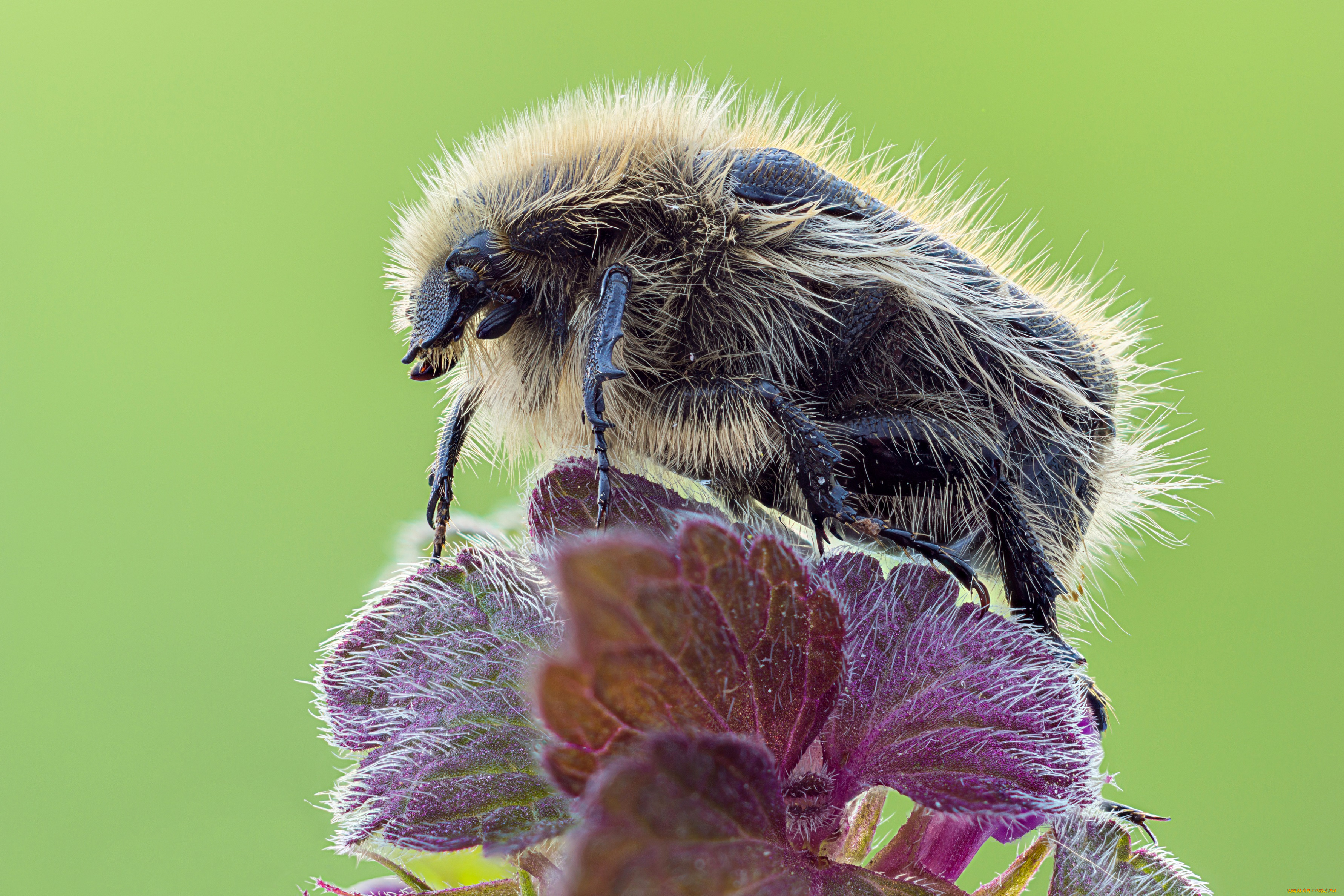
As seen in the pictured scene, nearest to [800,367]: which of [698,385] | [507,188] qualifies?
[698,385]

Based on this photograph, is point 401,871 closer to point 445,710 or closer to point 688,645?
point 445,710

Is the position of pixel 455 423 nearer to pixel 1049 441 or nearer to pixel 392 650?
pixel 392 650

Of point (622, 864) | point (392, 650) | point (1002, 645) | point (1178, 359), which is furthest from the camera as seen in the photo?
point (1178, 359)

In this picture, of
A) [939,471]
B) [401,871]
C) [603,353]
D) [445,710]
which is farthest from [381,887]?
[939,471]

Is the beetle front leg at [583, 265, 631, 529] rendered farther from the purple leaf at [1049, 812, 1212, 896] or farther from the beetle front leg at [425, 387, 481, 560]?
the purple leaf at [1049, 812, 1212, 896]

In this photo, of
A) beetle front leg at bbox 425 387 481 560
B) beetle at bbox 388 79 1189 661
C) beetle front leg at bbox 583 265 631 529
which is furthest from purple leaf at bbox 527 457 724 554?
beetle front leg at bbox 425 387 481 560

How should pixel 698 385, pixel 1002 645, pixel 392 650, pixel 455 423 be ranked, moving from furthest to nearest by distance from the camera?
pixel 455 423, pixel 698 385, pixel 392 650, pixel 1002 645

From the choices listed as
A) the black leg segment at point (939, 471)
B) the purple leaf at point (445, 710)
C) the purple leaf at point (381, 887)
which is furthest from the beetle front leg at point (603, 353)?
the purple leaf at point (381, 887)
